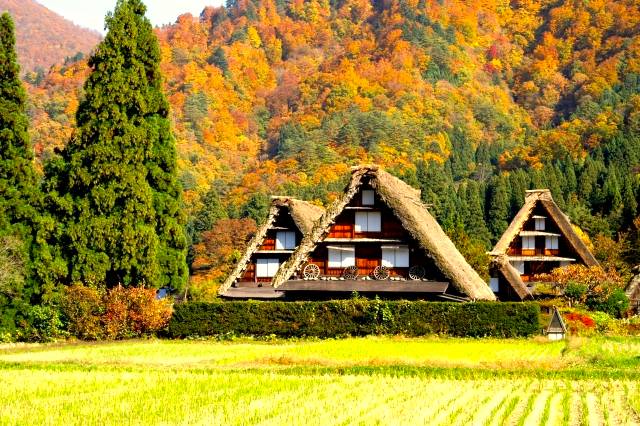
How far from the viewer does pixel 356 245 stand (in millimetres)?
43938

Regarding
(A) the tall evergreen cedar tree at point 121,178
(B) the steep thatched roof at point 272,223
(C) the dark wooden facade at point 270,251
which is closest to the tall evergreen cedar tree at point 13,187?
(A) the tall evergreen cedar tree at point 121,178

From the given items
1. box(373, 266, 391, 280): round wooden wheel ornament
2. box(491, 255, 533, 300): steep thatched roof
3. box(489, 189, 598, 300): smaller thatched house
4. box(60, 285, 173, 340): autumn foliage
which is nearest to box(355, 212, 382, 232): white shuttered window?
box(373, 266, 391, 280): round wooden wheel ornament

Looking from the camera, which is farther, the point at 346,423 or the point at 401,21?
the point at 401,21

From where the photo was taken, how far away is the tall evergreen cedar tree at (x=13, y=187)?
37.9 meters

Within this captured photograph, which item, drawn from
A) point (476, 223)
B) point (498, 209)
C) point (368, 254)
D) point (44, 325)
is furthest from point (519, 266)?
point (44, 325)

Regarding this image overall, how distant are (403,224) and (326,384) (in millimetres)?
21667

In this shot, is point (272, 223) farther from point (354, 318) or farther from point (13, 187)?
point (13, 187)

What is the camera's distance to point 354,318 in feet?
123

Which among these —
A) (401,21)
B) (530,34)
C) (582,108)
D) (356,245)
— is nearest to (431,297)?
(356,245)

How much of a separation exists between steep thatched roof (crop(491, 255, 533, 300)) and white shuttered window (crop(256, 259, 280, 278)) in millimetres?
18053

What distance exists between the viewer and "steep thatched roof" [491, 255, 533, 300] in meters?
60.1

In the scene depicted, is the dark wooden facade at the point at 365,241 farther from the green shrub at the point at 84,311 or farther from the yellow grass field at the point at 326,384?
the green shrub at the point at 84,311

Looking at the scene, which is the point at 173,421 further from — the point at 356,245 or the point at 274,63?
the point at 274,63

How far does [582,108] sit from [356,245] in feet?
364
